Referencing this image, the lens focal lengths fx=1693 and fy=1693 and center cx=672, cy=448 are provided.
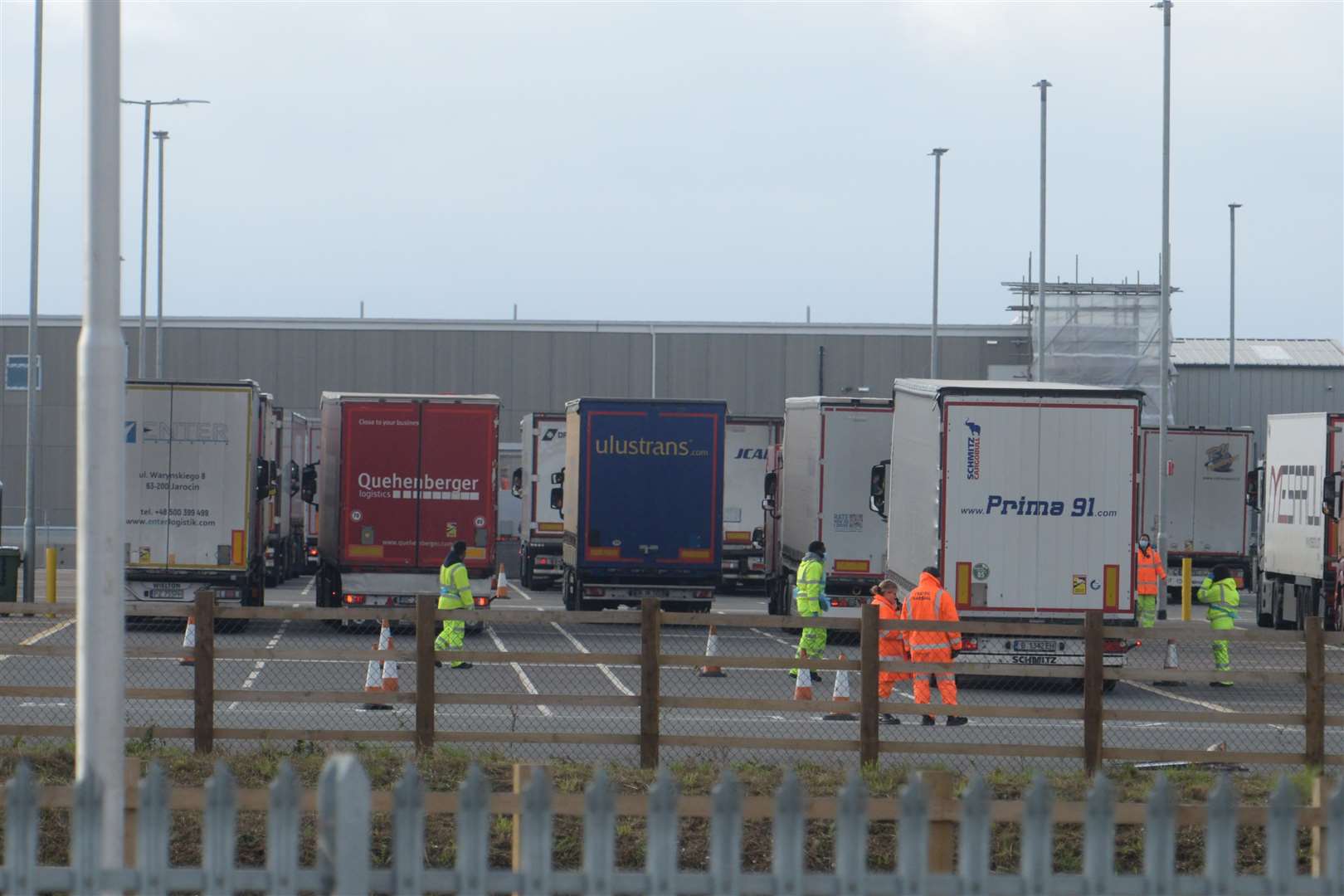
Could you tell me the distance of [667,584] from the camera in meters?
28.0

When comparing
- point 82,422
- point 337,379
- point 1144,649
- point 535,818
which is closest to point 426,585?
point 1144,649

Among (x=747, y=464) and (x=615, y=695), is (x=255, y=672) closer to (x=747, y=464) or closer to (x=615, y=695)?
(x=615, y=695)

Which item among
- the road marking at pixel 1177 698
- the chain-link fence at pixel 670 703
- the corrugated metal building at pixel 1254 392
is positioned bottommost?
the road marking at pixel 1177 698

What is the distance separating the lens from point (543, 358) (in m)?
56.2

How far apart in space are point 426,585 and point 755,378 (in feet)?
104

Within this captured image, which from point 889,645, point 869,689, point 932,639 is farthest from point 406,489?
point 869,689

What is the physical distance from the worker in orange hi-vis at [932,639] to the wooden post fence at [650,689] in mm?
2086

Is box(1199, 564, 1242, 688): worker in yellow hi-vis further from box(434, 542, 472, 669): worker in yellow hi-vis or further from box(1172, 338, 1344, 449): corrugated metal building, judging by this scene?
box(1172, 338, 1344, 449): corrugated metal building

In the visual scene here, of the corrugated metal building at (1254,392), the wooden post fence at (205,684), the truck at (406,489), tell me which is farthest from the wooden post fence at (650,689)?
the corrugated metal building at (1254,392)

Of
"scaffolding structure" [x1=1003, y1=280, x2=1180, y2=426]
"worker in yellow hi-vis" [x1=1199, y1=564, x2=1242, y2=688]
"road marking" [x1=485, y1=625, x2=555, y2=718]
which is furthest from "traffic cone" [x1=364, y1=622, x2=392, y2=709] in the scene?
"scaffolding structure" [x1=1003, y1=280, x2=1180, y2=426]

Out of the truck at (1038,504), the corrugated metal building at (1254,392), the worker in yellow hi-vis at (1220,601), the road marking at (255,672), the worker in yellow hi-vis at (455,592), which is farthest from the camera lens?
the corrugated metal building at (1254,392)

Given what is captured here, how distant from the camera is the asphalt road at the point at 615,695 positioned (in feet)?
50.4

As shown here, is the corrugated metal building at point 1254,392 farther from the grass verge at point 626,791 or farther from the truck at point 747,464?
the grass verge at point 626,791

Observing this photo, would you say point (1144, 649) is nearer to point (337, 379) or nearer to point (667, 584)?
point (667, 584)
